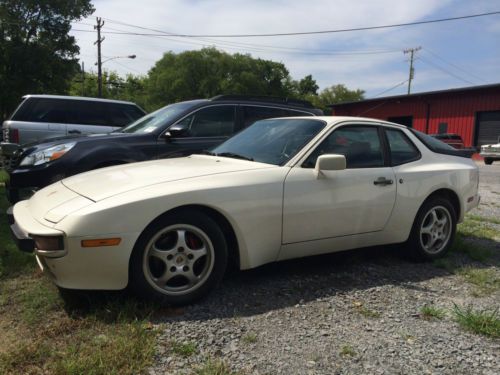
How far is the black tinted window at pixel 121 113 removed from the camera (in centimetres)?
1001

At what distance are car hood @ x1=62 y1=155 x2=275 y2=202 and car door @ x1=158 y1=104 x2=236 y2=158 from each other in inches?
67.9

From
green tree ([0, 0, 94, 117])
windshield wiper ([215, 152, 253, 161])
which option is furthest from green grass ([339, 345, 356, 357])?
green tree ([0, 0, 94, 117])

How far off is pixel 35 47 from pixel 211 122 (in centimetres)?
2692

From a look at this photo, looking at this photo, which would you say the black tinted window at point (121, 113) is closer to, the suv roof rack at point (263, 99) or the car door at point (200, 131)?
the suv roof rack at point (263, 99)

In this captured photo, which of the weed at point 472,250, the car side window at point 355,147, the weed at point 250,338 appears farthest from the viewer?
the weed at point 472,250

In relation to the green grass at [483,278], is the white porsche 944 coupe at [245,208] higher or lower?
higher

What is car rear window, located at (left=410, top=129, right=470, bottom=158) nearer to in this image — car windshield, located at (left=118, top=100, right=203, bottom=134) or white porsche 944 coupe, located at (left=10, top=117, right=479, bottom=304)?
white porsche 944 coupe, located at (left=10, top=117, right=479, bottom=304)

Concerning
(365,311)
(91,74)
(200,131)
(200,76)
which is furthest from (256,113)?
(91,74)

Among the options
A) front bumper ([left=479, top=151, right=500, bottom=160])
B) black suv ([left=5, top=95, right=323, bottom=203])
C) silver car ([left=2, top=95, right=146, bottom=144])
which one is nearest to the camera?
black suv ([left=5, top=95, right=323, bottom=203])

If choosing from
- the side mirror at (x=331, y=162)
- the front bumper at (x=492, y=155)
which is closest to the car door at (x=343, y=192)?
the side mirror at (x=331, y=162)

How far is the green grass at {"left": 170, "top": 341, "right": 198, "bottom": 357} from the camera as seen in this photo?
251 cm

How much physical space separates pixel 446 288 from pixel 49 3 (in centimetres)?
3127

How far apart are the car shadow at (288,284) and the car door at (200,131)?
7.35 ft

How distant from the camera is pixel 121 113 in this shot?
33.1 feet
